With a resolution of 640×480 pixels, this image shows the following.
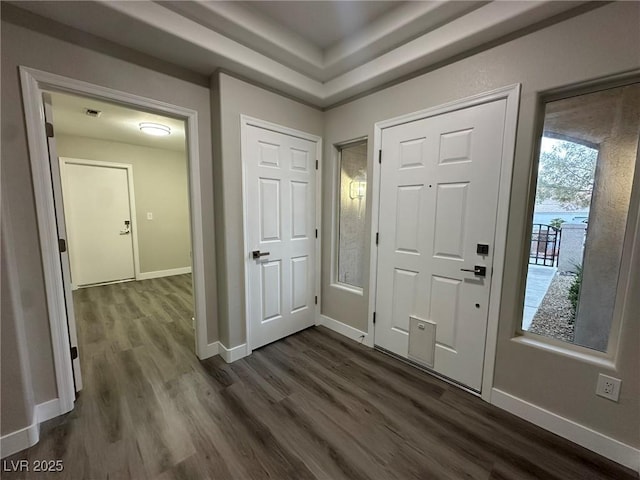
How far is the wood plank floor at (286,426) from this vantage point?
4.39 feet

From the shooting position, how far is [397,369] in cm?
219

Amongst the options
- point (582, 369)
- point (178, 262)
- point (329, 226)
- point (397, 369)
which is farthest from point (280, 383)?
point (178, 262)

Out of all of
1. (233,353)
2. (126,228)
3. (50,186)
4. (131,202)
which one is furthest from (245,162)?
(126,228)

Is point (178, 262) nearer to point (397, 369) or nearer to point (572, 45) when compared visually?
point (397, 369)

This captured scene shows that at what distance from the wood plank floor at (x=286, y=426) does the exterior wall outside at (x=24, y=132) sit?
0.50m

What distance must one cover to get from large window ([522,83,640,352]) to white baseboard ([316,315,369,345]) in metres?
1.35

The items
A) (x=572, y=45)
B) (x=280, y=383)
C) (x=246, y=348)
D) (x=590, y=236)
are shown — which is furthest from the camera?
(x=246, y=348)

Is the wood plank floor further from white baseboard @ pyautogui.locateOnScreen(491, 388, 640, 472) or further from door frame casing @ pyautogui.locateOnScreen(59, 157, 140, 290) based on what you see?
door frame casing @ pyautogui.locateOnScreen(59, 157, 140, 290)

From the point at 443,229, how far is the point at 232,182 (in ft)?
5.69

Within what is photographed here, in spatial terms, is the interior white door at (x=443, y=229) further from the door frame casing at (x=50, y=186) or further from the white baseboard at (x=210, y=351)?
the door frame casing at (x=50, y=186)

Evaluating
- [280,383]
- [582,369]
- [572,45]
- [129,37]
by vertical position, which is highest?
[129,37]

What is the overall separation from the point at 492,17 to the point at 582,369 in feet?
6.93

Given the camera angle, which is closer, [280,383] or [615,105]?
[615,105]

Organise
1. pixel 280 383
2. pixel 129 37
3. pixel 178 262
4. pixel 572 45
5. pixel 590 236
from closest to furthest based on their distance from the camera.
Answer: pixel 572 45 < pixel 590 236 < pixel 129 37 < pixel 280 383 < pixel 178 262
